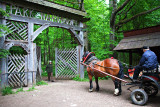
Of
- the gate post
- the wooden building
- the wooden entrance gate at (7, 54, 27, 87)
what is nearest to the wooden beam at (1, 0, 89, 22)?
the gate post

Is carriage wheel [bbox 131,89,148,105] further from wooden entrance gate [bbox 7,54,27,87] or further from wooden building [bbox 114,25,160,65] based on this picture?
wooden entrance gate [bbox 7,54,27,87]

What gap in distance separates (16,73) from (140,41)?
7.90 meters

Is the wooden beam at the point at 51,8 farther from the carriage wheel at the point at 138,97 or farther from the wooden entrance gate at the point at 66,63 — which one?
the carriage wheel at the point at 138,97

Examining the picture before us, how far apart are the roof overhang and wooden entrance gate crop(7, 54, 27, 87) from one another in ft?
21.0

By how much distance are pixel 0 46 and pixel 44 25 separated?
2906mm

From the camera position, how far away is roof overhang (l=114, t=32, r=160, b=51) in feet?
25.2

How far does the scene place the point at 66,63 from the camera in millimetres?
10117

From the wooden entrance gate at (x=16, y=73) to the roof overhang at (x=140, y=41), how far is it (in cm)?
640

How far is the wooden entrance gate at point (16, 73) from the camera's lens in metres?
6.89

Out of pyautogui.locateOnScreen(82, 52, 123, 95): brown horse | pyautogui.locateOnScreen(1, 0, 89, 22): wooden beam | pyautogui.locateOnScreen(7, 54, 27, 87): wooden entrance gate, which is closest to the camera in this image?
pyautogui.locateOnScreen(82, 52, 123, 95): brown horse

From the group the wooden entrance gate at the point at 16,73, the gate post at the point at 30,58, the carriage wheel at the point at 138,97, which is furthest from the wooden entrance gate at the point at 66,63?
the carriage wheel at the point at 138,97

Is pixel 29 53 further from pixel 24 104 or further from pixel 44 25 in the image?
pixel 24 104

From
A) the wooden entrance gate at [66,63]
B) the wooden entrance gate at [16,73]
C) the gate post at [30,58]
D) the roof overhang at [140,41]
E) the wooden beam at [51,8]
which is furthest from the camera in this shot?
the wooden entrance gate at [66,63]

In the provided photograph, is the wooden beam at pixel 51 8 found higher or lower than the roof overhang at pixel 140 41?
higher
